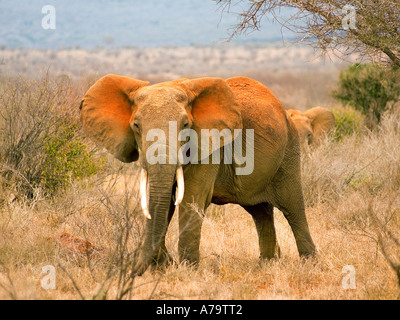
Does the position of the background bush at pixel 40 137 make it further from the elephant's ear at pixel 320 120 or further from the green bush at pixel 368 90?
the green bush at pixel 368 90

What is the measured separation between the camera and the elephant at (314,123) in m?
16.3

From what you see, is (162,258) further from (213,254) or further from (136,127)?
(136,127)

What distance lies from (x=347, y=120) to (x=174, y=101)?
12800 millimetres

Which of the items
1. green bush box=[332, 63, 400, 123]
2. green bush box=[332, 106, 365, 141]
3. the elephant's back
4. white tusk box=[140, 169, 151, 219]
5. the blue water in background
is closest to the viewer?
white tusk box=[140, 169, 151, 219]

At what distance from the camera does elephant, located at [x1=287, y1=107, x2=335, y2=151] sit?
16.3 meters

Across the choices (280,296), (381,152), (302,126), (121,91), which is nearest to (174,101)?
(121,91)

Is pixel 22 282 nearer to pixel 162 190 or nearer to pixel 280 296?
pixel 162 190

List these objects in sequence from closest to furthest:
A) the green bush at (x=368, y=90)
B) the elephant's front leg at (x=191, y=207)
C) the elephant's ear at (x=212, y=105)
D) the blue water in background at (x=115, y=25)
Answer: the elephant's front leg at (x=191, y=207), the elephant's ear at (x=212, y=105), the green bush at (x=368, y=90), the blue water in background at (x=115, y=25)

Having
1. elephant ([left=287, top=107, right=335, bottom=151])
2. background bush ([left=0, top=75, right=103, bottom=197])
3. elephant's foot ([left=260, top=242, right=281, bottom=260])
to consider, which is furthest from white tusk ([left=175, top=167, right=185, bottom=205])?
elephant ([left=287, top=107, right=335, bottom=151])

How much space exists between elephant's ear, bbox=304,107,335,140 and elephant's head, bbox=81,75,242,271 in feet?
35.7

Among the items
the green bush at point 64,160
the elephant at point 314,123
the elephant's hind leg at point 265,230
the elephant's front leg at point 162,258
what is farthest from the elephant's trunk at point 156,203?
the elephant at point 314,123

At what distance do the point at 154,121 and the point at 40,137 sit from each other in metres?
3.74

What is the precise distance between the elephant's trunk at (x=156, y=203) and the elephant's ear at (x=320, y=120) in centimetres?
1146

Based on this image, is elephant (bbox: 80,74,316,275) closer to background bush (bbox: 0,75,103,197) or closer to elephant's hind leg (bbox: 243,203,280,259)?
elephant's hind leg (bbox: 243,203,280,259)
